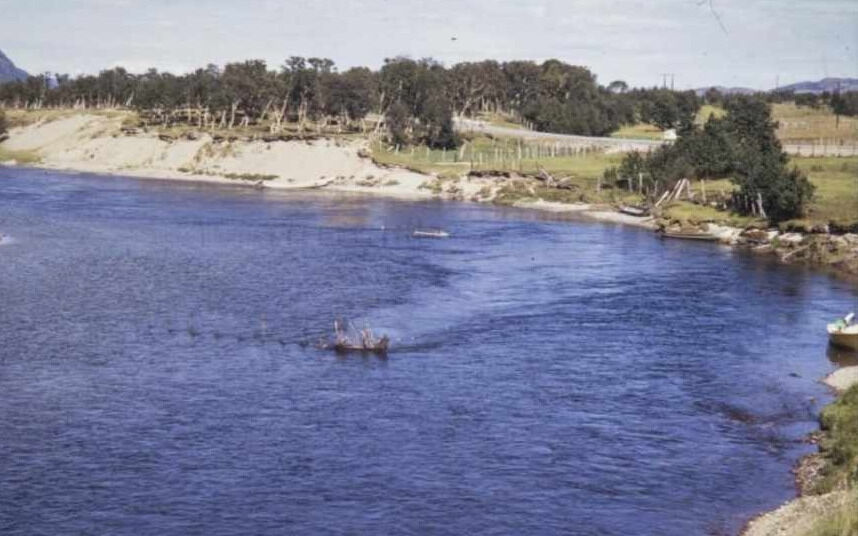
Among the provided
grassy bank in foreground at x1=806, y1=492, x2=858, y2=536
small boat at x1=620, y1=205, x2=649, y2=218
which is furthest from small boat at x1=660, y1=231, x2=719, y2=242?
grassy bank in foreground at x1=806, y1=492, x2=858, y2=536

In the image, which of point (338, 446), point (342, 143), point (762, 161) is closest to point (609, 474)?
point (338, 446)

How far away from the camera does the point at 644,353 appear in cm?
5681

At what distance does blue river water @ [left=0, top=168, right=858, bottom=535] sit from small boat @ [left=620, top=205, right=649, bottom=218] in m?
22.9

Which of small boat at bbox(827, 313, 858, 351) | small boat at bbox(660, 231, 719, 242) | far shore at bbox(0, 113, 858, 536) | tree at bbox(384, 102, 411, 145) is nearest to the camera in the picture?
small boat at bbox(827, 313, 858, 351)

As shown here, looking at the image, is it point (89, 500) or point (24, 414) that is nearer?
point (89, 500)

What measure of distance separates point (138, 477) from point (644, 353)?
92.2ft

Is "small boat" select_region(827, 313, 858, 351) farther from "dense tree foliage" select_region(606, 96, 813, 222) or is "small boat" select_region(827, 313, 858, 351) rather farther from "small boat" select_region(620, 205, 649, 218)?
"small boat" select_region(620, 205, 649, 218)

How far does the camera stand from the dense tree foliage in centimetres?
9838

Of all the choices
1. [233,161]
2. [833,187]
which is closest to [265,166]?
[233,161]

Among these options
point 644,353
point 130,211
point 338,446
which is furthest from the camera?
point 130,211

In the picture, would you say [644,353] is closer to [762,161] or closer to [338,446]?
[338,446]

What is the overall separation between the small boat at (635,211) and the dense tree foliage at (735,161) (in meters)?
4.75

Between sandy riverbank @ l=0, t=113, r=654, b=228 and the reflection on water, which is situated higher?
sandy riverbank @ l=0, t=113, r=654, b=228

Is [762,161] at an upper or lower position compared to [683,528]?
upper
